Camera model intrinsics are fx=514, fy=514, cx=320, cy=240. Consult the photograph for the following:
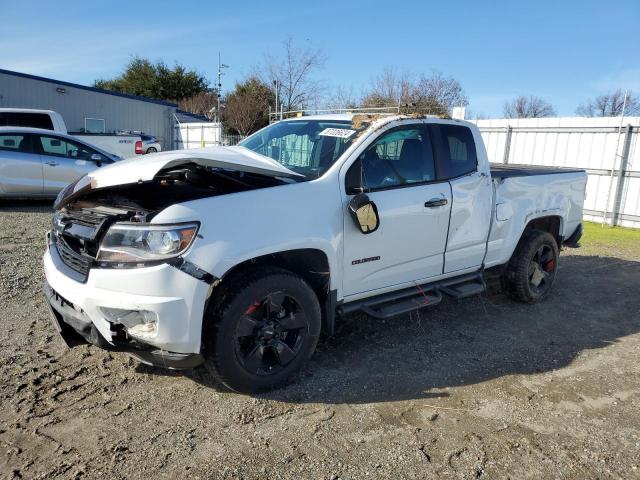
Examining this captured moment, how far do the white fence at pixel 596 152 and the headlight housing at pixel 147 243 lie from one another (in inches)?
471

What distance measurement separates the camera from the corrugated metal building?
890 inches

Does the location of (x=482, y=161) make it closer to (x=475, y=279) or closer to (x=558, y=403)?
(x=475, y=279)

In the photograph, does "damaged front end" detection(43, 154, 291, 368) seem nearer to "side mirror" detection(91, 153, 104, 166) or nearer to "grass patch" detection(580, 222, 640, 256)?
"side mirror" detection(91, 153, 104, 166)

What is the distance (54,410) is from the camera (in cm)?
323

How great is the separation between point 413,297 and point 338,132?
1558 millimetres

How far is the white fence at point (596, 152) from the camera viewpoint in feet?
39.0

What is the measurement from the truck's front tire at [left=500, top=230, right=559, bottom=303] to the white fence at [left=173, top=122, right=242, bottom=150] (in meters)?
19.2

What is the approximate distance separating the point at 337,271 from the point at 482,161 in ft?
6.97

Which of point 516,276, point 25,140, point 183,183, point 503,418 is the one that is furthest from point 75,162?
point 503,418

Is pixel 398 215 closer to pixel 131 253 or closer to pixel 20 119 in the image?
pixel 131 253

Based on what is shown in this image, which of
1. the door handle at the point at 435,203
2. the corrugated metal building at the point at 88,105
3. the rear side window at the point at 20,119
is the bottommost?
the door handle at the point at 435,203

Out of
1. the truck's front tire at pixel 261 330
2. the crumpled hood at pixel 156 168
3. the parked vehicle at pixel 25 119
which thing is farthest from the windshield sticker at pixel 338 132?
the parked vehicle at pixel 25 119

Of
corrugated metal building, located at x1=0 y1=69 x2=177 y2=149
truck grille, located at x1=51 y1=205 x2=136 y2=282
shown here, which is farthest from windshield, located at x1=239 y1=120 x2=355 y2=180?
corrugated metal building, located at x1=0 y1=69 x2=177 y2=149

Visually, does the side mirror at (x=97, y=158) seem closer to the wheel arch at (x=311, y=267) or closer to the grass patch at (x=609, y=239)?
the wheel arch at (x=311, y=267)
